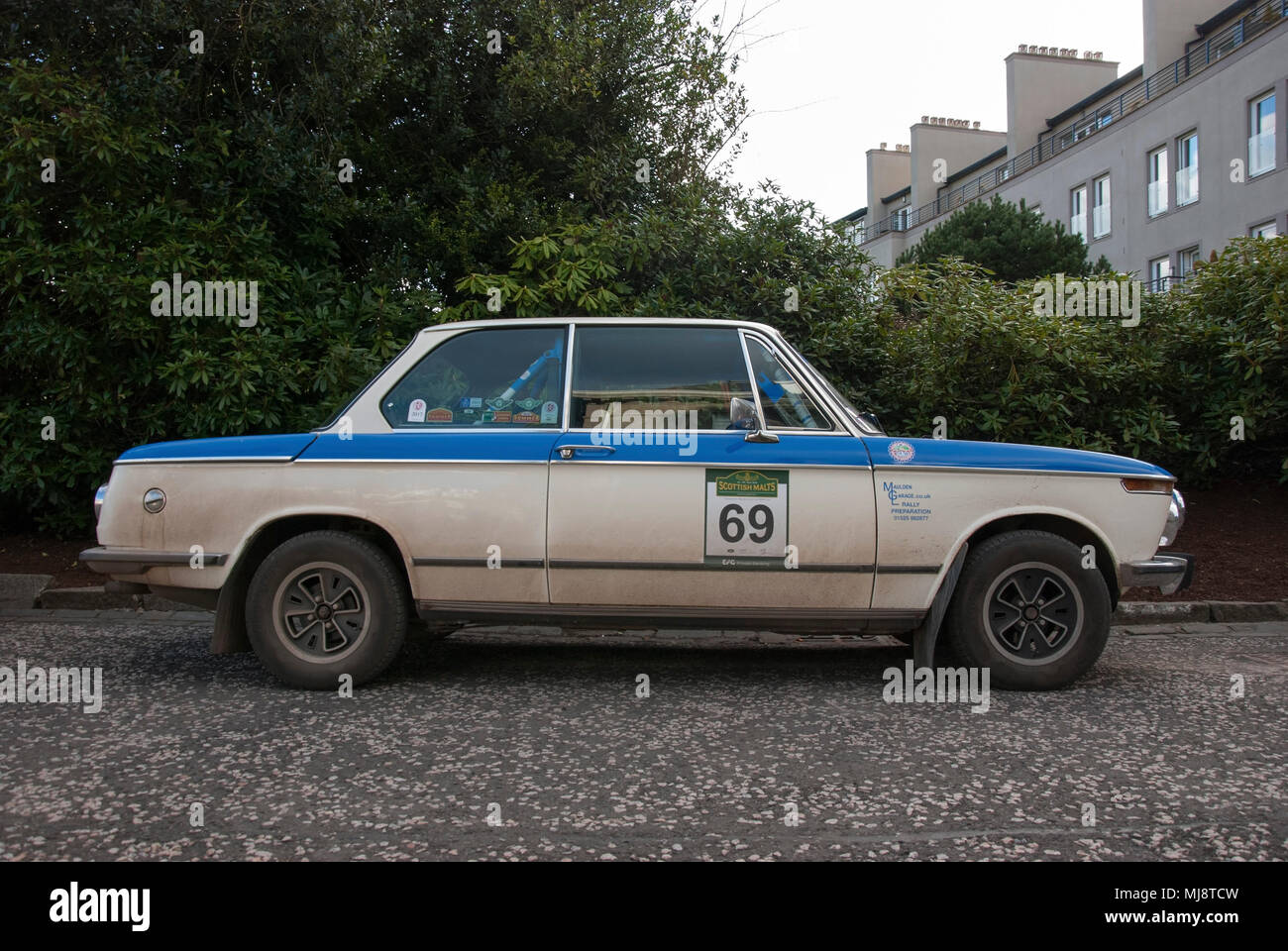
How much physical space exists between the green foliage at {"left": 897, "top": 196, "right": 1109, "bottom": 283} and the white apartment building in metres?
1.29

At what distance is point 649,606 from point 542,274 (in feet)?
15.0

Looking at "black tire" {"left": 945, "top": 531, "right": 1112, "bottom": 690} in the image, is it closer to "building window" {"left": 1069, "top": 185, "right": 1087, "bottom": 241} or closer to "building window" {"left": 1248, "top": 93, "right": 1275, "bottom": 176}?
"building window" {"left": 1248, "top": 93, "right": 1275, "bottom": 176}

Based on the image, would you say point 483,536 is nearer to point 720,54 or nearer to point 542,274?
point 542,274

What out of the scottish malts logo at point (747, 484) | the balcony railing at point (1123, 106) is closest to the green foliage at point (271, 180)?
the scottish malts logo at point (747, 484)

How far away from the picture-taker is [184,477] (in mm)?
4789

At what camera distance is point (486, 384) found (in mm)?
5008

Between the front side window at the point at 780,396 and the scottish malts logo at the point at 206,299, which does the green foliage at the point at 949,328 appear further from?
the front side window at the point at 780,396

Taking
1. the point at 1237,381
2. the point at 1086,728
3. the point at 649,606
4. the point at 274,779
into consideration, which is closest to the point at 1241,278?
the point at 1237,381

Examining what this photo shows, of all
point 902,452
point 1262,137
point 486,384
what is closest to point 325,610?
point 486,384

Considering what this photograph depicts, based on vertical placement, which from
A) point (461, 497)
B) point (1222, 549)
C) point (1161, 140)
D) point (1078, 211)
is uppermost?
point (1161, 140)

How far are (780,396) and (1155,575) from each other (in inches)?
77.1

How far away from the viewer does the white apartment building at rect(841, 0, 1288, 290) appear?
83.2 ft

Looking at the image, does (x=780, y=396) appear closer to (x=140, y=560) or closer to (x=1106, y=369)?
(x=140, y=560)

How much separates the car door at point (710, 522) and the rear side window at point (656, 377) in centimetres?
13
